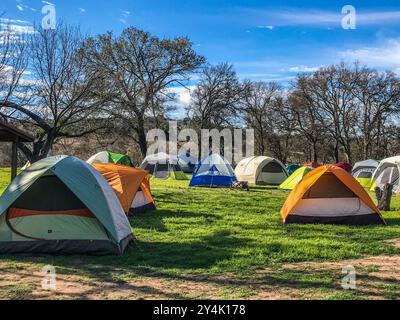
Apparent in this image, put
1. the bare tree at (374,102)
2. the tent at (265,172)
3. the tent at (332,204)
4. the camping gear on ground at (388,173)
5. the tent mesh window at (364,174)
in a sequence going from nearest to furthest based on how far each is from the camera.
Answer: the tent at (332,204)
the camping gear on ground at (388,173)
the tent at (265,172)
the tent mesh window at (364,174)
the bare tree at (374,102)

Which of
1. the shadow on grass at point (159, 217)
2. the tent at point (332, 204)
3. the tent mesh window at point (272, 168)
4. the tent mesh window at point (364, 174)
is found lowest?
the shadow on grass at point (159, 217)

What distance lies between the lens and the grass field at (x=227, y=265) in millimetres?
5324

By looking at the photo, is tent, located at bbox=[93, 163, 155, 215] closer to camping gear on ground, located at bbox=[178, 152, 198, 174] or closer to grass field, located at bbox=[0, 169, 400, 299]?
grass field, located at bbox=[0, 169, 400, 299]

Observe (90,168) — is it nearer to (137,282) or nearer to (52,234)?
(52,234)

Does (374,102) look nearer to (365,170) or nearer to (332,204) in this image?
(365,170)

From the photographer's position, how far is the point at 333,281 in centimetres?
575

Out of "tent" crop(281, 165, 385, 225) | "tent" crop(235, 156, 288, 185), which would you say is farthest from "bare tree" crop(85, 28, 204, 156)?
"tent" crop(281, 165, 385, 225)

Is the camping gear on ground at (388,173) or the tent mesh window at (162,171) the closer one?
the camping gear on ground at (388,173)

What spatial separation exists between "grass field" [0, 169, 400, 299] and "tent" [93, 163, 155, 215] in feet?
2.82

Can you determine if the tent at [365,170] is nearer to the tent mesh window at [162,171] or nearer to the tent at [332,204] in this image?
the tent mesh window at [162,171]

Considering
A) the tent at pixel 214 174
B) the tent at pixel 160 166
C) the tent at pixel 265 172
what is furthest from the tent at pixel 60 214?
the tent at pixel 160 166

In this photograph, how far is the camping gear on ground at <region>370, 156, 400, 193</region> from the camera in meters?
19.7

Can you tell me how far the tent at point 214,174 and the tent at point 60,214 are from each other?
14.0m

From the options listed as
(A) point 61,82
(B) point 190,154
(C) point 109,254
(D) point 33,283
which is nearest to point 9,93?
(A) point 61,82
